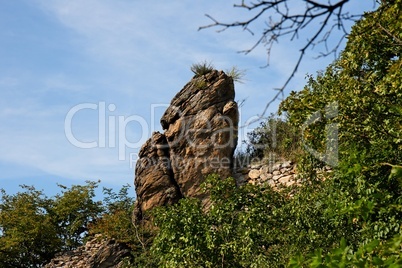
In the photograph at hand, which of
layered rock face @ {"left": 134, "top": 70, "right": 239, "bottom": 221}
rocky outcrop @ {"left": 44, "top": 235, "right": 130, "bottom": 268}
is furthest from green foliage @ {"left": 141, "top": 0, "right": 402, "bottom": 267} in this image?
rocky outcrop @ {"left": 44, "top": 235, "right": 130, "bottom": 268}

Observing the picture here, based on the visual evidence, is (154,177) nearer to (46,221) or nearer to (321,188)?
(46,221)

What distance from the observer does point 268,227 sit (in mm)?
13164

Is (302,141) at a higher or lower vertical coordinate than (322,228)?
higher

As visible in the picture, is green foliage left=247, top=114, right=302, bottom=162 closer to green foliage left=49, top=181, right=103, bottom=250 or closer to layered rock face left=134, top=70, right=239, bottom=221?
layered rock face left=134, top=70, right=239, bottom=221

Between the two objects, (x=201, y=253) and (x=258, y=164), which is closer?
(x=201, y=253)

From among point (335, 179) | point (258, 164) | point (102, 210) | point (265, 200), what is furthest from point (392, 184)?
point (102, 210)

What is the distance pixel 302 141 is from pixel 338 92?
56.9 inches

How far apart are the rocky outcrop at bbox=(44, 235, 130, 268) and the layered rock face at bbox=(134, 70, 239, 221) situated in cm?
138

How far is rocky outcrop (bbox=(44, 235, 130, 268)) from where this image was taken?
2273 cm

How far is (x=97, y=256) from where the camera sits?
22922mm

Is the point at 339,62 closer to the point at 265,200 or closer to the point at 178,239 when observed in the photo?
the point at 265,200

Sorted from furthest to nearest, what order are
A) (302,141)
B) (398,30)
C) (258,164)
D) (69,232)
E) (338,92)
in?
1. (69,232)
2. (258,164)
3. (302,141)
4. (338,92)
5. (398,30)

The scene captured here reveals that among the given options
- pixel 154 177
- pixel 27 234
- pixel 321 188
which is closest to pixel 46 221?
pixel 27 234

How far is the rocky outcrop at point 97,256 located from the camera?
2273 cm
